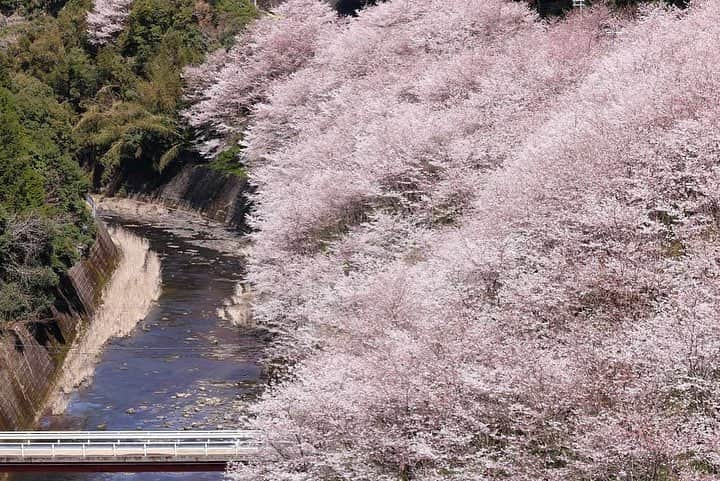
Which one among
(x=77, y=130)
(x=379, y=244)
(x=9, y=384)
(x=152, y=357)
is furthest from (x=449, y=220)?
(x=77, y=130)

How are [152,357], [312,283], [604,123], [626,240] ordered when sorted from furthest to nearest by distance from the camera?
[152,357] < [312,283] < [604,123] < [626,240]

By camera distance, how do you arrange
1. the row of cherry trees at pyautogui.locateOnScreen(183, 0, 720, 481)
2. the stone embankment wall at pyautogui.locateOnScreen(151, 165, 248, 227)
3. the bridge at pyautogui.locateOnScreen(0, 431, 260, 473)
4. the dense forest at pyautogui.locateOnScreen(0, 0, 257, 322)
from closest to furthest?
1. the row of cherry trees at pyautogui.locateOnScreen(183, 0, 720, 481)
2. the bridge at pyautogui.locateOnScreen(0, 431, 260, 473)
3. the stone embankment wall at pyautogui.locateOnScreen(151, 165, 248, 227)
4. the dense forest at pyautogui.locateOnScreen(0, 0, 257, 322)

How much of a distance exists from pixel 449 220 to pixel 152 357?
1064 centimetres

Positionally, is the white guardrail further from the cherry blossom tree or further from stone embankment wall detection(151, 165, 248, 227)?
the cherry blossom tree

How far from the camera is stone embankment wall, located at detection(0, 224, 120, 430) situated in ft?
81.4

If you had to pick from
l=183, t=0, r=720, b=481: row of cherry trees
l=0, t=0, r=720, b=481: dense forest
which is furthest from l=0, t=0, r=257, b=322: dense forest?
l=183, t=0, r=720, b=481: row of cherry trees

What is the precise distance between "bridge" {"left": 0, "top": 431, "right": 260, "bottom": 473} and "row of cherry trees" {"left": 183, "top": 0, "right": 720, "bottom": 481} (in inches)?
62.7

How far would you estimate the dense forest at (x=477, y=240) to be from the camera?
1447 centimetres

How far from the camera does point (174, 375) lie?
28.9m

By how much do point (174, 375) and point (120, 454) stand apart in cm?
906

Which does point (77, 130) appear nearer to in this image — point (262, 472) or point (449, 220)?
point (449, 220)

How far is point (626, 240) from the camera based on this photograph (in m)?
18.9

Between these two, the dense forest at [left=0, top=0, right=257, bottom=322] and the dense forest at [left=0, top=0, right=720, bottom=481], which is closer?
the dense forest at [left=0, top=0, right=720, bottom=481]

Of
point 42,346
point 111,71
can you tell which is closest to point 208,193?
point 111,71
